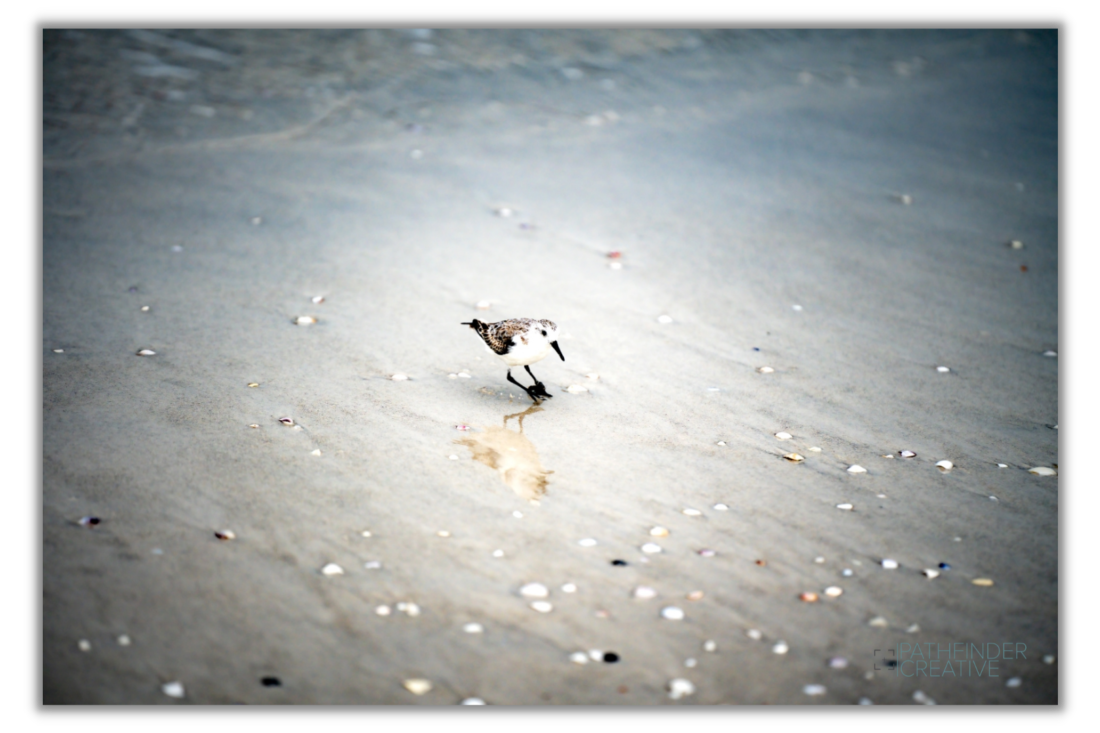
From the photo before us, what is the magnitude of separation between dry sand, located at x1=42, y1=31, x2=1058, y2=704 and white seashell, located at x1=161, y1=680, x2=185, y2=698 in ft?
0.09

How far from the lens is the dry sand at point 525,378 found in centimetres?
300

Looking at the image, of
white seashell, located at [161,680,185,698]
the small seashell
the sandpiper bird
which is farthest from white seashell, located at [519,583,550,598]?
the sandpiper bird

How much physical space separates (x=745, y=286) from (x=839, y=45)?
318 inches

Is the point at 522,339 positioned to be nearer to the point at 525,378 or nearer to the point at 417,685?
the point at 525,378

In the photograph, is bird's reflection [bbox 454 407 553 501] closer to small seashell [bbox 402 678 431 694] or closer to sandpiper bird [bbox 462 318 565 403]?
sandpiper bird [bbox 462 318 565 403]

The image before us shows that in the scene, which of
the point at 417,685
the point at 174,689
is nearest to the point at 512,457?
the point at 417,685

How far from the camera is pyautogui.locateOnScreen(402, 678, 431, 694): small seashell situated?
9.05 feet

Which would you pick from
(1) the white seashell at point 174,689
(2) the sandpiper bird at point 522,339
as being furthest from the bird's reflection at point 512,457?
(1) the white seashell at point 174,689

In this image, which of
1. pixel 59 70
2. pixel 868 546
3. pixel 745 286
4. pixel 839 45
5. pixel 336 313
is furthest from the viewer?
pixel 839 45

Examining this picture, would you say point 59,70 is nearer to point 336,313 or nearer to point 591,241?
point 336,313

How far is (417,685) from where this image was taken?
2777 millimetres

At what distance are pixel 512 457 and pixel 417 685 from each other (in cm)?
158
